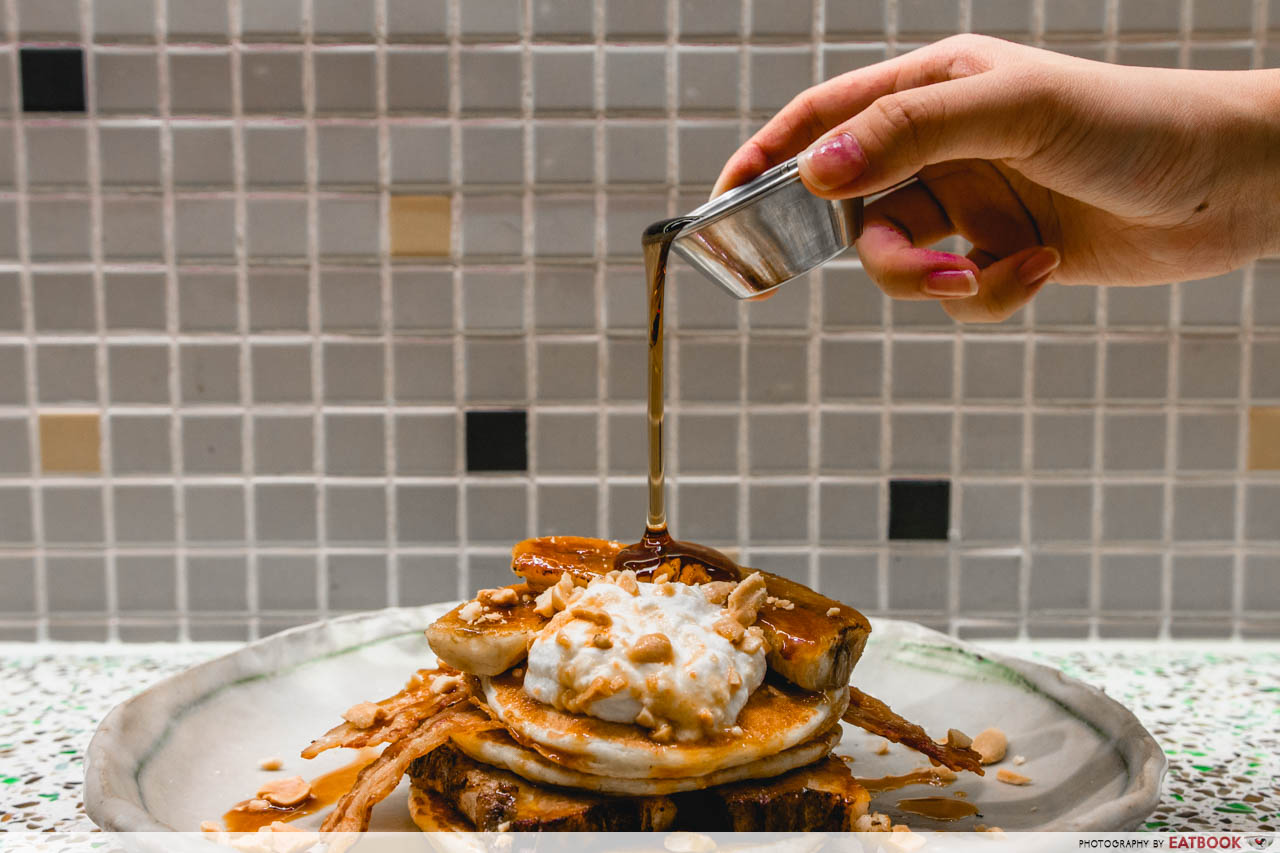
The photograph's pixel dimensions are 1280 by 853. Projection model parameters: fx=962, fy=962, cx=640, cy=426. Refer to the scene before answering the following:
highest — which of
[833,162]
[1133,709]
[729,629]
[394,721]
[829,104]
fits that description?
[829,104]

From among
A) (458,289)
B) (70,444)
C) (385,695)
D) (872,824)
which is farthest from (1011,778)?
(70,444)

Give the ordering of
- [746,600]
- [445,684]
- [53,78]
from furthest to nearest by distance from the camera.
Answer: [53,78], [445,684], [746,600]

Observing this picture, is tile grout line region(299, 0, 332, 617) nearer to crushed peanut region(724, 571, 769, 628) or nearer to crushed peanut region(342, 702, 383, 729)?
crushed peanut region(342, 702, 383, 729)

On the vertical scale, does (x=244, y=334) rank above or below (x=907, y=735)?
above

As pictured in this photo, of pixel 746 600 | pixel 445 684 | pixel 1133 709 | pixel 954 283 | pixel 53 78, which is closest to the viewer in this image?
pixel 746 600

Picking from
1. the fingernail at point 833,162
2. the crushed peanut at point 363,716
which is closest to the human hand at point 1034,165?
the fingernail at point 833,162

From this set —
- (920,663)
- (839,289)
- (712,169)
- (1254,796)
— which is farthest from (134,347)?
(1254,796)

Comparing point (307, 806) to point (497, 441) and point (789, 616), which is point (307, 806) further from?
point (497, 441)

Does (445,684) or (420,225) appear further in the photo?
(420,225)

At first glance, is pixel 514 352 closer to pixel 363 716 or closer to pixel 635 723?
pixel 363 716
